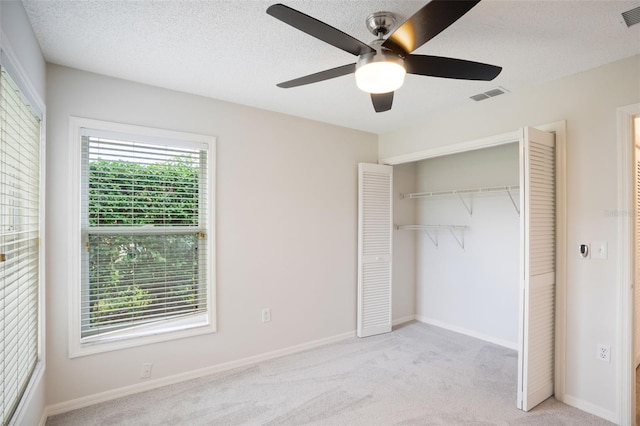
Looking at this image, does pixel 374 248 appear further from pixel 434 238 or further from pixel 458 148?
pixel 458 148

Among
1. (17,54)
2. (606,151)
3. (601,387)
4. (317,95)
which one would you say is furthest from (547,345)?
(17,54)

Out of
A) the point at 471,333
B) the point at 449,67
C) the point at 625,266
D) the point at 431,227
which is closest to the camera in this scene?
the point at 449,67

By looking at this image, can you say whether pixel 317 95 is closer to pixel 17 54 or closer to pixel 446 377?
pixel 17 54

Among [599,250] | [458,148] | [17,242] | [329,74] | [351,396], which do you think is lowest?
[351,396]

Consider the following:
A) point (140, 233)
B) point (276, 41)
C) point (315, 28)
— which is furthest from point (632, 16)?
point (140, 233)

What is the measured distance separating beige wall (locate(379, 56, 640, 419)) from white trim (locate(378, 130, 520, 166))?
255 mm

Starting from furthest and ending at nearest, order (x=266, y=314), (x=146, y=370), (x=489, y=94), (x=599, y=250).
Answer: (x=266, y=314), (x=489, y=94), (x=146, y=370), (x=599, y=250)

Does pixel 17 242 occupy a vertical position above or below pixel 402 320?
above

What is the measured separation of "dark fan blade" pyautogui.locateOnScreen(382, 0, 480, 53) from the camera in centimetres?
129

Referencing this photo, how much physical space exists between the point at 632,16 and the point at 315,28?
1.78 metres

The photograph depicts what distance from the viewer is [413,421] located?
232cm

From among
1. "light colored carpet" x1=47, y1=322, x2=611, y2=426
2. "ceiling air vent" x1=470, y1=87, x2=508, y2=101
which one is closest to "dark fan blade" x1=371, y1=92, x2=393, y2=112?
"ceiling air vent" x1=470, y1=87, x2=508, y2=101

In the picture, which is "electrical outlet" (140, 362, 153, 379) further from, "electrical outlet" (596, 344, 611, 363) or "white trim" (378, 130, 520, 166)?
"electrical outlet" (596, 344, 611, 363)

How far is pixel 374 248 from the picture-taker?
13.3 feet
